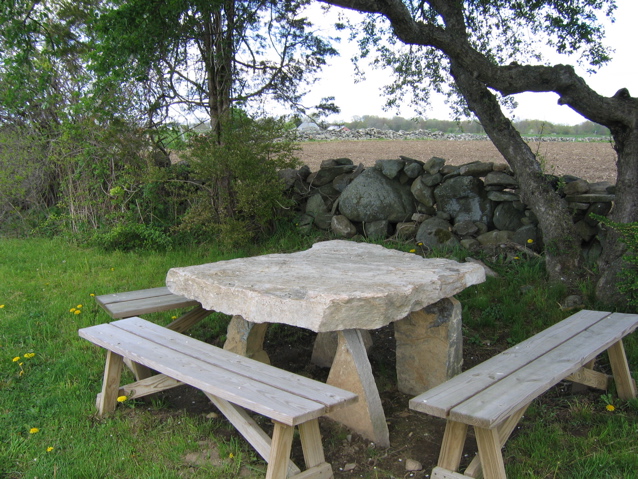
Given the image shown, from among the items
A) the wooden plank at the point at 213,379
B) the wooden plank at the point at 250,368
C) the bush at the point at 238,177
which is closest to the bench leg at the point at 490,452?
the wooden plank at the point at 250,368

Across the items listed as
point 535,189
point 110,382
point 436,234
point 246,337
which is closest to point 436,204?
point 436,234

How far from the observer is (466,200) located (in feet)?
20.5

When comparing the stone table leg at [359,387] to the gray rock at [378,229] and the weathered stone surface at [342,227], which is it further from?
the weathered stone surface at [342,227]

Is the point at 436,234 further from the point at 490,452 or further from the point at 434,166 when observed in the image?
the point at 490,452

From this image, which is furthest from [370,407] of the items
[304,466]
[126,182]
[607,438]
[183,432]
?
[126,182]

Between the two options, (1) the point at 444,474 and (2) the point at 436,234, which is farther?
(2) the point at 436,234

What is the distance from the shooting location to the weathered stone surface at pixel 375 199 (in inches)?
260

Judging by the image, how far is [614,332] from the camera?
128 inches

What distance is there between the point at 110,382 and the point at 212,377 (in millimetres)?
1002

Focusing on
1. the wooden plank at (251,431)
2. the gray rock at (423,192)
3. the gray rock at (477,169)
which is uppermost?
the gray rock at (477,169)

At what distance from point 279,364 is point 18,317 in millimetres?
2498

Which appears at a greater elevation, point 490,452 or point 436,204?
point 436,204

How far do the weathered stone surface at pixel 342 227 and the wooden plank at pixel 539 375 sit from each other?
3485 millimetres

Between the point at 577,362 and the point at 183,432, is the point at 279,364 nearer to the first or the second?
the point at 183,432
